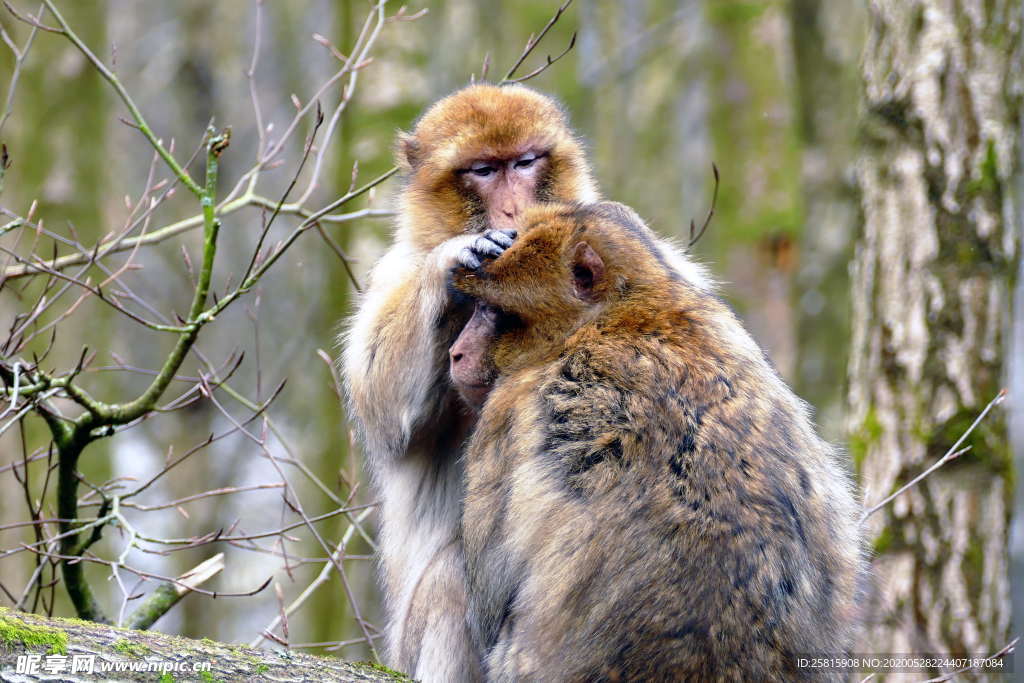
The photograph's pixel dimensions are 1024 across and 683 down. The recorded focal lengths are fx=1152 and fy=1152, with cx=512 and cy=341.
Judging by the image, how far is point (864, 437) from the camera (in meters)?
5.43

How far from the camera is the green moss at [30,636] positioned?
8.21 feet

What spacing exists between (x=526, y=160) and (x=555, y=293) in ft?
3.76

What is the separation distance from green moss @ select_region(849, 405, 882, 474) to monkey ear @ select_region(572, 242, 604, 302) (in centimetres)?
268

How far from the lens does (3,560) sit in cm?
615

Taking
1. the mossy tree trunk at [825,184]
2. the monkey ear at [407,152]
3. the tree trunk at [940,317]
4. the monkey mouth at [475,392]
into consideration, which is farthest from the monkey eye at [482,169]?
the mossy tree trunk at [825,184]

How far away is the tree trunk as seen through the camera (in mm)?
5121

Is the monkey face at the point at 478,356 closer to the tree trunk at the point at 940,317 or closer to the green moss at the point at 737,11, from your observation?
the tree trunk at the point at 940,317

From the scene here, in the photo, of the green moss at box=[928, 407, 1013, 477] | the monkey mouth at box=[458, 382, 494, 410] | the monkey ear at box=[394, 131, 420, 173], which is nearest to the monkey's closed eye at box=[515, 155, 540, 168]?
the monkey ear at box=[394, 131, 420, 173]

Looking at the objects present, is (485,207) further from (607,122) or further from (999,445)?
(607,122)

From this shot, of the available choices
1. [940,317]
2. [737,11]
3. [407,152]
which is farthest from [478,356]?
[737,11]

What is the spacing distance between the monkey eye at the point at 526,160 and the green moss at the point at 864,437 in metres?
2.23

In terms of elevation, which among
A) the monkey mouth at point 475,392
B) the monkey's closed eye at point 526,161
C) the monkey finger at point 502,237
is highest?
the monkey's closed eye at point 526,161

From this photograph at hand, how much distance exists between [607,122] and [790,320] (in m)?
4.30

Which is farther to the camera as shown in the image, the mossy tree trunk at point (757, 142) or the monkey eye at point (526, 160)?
the mossy tree trunk at point (757, 142)
